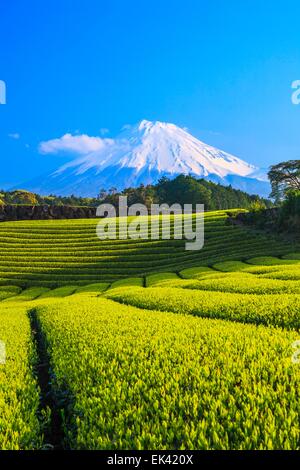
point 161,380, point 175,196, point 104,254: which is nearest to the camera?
point 161,380

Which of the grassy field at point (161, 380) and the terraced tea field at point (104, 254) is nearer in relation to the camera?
the grassy field at point (161, 380)

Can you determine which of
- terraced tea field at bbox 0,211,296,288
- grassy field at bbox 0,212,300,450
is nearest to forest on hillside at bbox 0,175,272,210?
terraced tea field at bbox 0,211,296,288

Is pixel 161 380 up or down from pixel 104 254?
up

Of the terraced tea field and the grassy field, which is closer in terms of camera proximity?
the grassy field

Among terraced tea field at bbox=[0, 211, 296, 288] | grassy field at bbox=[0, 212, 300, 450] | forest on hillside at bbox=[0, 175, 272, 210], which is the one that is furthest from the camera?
forest on hillside at bbox=[0, 175, 272, 210]

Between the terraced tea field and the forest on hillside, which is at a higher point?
the forest on hillside

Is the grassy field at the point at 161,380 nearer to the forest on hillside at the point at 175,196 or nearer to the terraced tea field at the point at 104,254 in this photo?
the terraced tea field at the point at 104,254

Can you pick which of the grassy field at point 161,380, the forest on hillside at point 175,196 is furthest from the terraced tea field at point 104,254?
the forest on hillside at point 175,196

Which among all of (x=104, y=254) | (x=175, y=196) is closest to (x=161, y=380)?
(x=104, y=254)

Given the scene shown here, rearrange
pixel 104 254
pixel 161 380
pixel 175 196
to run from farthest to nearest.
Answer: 1. pixel 175 196
2. pixel 104 254
3. pixel 161 380

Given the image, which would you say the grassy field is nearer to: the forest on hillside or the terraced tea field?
the terraced tea field

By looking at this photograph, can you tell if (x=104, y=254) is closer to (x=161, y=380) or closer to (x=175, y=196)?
(x=161, y=380)

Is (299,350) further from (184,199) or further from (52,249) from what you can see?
(184,199)
